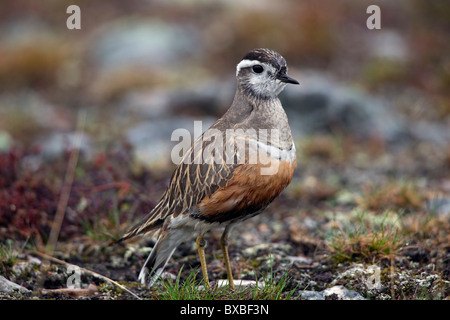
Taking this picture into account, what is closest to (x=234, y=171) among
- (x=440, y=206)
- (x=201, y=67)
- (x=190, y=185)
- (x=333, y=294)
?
(x=190, y=185)

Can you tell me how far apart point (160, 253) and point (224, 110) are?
579 cm

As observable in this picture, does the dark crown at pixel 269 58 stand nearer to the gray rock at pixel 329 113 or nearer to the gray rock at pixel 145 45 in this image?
the gray rock at pixel 329 113

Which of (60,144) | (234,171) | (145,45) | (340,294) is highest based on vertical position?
(145,45)

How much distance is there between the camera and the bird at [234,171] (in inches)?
188

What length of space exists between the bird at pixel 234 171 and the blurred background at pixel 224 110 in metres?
0.65

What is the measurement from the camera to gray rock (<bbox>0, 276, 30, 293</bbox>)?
4944mm

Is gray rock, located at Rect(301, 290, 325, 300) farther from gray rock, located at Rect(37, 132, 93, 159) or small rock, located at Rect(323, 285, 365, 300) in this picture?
gray rock, located at Rect(37, 132, 93, 159)

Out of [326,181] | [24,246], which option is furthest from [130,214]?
[326,181]

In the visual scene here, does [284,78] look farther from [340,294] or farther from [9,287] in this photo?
[9,287]

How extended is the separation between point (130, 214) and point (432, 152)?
5.42 metres

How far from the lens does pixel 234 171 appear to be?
4785mm

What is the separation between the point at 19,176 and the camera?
6.83 meters

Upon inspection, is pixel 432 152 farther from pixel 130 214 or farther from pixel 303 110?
pixel 130 214

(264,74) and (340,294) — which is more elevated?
(264,74)
